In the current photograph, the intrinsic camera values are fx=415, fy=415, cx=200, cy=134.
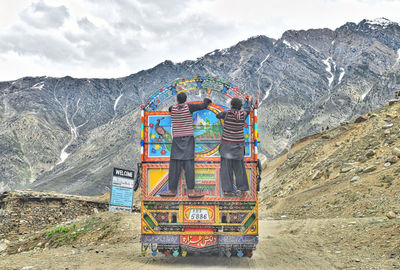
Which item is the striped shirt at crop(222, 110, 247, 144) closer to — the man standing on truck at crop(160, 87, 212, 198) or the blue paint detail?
the man standing on truck at crop(160, 87, 212, 198)

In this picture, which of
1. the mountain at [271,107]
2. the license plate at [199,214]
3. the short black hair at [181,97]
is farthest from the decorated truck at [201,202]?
the mountain at [271,107]

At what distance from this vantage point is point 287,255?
35.7 ft

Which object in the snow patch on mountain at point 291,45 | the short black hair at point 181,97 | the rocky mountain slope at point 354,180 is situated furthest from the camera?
the snow patch on mountain at point 291,45

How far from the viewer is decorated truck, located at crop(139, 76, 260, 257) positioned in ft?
30.2

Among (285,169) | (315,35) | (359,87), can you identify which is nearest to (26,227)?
(285,169)

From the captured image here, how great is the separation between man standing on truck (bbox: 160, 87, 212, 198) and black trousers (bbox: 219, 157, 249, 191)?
24.2 inches

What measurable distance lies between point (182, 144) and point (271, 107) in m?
130

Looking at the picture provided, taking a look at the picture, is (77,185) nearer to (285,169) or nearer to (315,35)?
(285,169)

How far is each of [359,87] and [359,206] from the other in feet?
391

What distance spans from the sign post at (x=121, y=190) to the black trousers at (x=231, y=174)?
34.5 ft

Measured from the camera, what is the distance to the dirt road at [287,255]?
921 cm

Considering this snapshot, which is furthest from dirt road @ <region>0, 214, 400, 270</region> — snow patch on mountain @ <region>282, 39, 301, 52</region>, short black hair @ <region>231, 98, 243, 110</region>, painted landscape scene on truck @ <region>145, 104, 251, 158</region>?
snow patch on mountain @ <region>282, 39, 301, 52</region>

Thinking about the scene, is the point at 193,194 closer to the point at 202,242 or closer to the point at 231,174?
the point at 231,174

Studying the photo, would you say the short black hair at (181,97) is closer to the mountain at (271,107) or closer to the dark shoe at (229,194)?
the dark shoe at (229,194)
